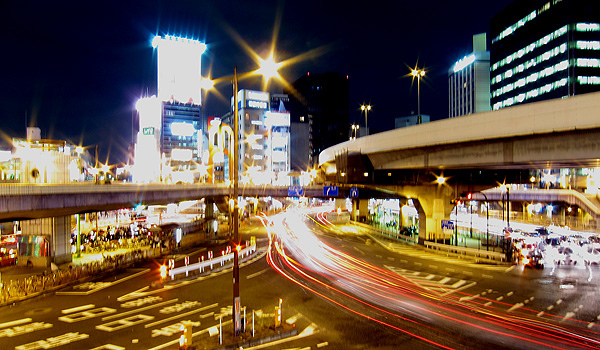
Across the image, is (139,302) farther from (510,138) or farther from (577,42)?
(577,42)

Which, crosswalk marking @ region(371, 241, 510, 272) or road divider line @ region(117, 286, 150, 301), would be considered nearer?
road divider line @ region(117, 286, 150, 301)

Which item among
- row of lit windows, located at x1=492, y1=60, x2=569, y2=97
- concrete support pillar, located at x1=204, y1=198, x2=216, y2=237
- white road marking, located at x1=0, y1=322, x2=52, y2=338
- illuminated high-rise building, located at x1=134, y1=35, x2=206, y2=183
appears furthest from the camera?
illuminated high-rise building, located at x1=134, y1=35, x2=206, y2=183

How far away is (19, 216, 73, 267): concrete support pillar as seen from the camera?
30.6m

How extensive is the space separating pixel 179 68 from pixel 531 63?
5991 inches

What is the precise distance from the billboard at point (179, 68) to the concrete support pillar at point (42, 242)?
557 ft

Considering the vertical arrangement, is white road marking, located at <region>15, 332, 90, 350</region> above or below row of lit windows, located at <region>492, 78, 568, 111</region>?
below

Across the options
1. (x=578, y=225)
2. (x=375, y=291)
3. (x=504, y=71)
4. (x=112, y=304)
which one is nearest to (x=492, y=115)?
(x=375, y=291)

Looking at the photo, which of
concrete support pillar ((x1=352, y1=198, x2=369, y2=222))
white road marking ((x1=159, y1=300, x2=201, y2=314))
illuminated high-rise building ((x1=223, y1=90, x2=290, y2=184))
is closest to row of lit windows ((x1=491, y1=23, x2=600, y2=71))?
concrete support pillar ((x1=352, y1=198, x2=369, y2=222))

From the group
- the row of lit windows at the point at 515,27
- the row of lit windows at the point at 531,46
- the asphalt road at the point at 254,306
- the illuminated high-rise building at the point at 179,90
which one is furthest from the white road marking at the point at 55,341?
the illuminated high-rise building at the point at 179,90

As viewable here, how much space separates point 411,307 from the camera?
1892cm

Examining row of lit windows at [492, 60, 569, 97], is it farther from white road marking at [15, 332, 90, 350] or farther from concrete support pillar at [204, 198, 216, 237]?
white road marking at [15, 332, 90, 350]

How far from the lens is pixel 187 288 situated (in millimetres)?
23391

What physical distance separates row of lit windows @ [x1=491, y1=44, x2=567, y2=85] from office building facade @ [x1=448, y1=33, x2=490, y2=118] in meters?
27.9

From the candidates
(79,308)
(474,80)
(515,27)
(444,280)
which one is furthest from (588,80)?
(79,308)
